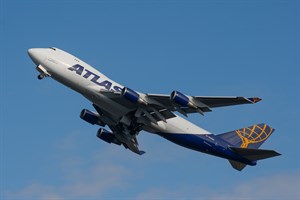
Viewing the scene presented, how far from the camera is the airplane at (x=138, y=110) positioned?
49.6 meters

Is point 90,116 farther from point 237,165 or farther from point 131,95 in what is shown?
point 237,165

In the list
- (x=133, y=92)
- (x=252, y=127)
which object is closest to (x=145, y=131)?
(x=133, y=92)

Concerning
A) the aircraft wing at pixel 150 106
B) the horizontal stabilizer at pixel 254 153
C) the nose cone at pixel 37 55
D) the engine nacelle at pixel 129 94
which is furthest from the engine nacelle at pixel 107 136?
the horizontal stabilizer at pixel 254 153

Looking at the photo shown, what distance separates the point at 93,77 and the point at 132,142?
8.87 m

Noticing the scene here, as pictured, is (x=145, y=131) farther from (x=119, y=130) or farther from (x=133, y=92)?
(x=133, y=92)

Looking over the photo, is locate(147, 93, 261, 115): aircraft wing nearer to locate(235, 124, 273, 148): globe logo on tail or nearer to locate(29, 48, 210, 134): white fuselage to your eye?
locate(29, 48, 210, 134): white fuselage

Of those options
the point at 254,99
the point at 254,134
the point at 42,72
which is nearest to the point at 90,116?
the point at 42,72

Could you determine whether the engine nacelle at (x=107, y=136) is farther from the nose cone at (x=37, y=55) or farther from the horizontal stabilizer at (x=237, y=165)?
the horizontal stabilizer at (x=237, y=165)

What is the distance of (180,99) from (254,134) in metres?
13.7

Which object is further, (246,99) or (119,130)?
(119,130)

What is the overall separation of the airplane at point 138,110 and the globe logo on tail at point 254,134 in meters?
0.14

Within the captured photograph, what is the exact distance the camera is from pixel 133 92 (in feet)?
164

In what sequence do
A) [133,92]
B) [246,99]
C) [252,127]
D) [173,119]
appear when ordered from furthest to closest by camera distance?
[252,127], [173,119], [133,92], [246,99]

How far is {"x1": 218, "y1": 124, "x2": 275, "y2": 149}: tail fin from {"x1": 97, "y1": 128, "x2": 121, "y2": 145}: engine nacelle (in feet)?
32.9
